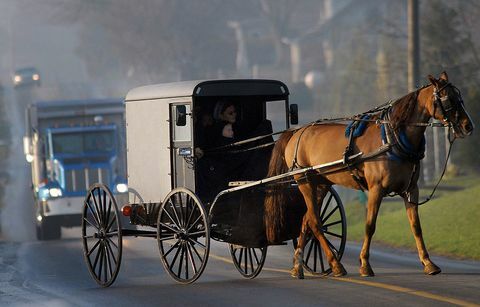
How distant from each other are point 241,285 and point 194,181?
1.73 metres

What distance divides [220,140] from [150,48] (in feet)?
295

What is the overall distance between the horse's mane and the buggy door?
3015 mm

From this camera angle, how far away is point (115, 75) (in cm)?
13788

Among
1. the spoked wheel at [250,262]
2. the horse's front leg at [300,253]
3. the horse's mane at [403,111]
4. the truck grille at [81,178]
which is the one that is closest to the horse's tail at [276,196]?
the horse's front leg at [300,253]

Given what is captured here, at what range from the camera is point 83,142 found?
3023 centimetres

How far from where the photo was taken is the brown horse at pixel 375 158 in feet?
48.5

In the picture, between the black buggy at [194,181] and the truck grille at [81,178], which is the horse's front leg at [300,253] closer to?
the black buggy at [194,181]

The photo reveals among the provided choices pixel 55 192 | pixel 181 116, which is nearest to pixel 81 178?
pixel 55 192

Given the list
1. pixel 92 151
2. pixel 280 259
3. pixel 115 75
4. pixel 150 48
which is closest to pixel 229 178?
pixel 280 259

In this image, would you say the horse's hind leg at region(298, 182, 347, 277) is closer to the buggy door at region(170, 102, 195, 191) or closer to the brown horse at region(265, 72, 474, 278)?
the brown horse at region(265, 72, 474, 278)

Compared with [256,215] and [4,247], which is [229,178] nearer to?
[256,215]

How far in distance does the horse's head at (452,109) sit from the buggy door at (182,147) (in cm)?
371

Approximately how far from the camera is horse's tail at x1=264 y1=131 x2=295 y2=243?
54.1 feet

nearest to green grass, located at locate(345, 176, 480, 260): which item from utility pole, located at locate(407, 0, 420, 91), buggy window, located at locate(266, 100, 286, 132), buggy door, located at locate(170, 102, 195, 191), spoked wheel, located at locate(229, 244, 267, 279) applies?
utility pole, located at locate(407, 0, 420, 91)
